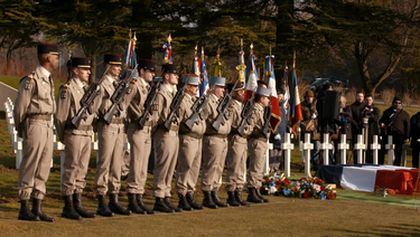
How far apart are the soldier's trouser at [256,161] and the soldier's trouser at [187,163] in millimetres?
1542

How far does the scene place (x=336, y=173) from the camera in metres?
18.8

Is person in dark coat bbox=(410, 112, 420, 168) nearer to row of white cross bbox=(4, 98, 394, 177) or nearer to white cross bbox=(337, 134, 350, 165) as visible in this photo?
row of white cross bbox=(4, 98, 394, 177)

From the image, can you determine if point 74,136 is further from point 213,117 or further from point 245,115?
point 245,115

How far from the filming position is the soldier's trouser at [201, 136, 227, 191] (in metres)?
14.0

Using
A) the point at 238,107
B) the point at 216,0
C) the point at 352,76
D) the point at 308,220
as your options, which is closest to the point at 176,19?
the point at 216,0

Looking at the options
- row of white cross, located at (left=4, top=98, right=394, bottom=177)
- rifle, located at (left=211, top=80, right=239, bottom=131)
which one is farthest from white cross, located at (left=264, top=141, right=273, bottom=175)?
rifle, located at (left=211, top=80, right=239, bottom=131)

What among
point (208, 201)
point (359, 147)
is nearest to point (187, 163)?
point (208, 201)

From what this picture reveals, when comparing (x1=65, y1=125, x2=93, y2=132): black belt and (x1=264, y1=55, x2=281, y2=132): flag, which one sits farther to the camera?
(x1=264, y1=55, x2=281, y2=132): flag

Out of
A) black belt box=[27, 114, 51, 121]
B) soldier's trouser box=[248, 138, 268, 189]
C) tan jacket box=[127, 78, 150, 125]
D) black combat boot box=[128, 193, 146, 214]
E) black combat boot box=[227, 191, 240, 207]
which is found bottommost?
black combat boot box=[227, 191, 240, 207]

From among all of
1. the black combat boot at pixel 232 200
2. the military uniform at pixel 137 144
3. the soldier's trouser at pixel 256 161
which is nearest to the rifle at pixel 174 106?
the military uniform at pixel 137 144

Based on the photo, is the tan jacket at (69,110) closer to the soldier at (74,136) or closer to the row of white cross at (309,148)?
the soldier at (74,136)

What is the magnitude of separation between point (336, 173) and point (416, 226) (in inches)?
246

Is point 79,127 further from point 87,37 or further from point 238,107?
point 87,37

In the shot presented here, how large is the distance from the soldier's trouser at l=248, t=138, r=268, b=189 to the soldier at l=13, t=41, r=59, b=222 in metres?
4.43
